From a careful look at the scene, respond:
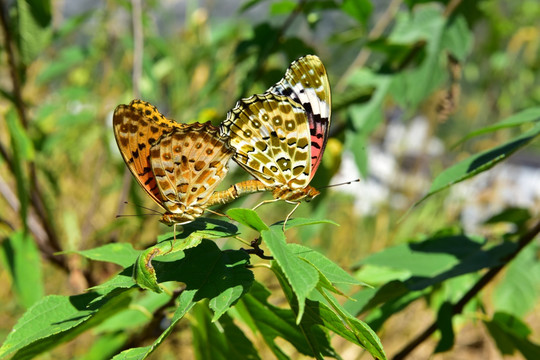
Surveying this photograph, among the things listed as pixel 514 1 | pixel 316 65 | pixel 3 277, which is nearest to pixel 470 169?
pixel 316 65

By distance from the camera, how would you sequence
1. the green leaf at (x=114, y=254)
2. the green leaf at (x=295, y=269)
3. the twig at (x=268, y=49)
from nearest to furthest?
the green leaf at (x=295, y=269) → the green leaf at (x=114, y=254) → the twig at (x=268, y=49)

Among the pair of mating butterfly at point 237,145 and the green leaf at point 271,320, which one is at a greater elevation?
the pair of mating butterfly at point 237,145

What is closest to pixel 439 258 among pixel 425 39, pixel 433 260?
pixel 433 260

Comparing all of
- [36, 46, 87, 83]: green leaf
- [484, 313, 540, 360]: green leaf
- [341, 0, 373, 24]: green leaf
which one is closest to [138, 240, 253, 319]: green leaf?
[484, 313, 540, 360]: green leaf

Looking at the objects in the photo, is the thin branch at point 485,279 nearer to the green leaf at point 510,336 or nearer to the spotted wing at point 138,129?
the green leaf at point 510,336

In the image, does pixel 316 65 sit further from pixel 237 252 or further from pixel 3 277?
pixel 3 277

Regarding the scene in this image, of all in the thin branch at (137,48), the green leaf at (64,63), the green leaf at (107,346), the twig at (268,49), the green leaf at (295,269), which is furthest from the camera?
the green leaf at (64,63)

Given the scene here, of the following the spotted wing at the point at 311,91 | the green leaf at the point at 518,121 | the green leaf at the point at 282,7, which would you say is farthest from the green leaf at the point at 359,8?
the green leaf at the point at 518,121
